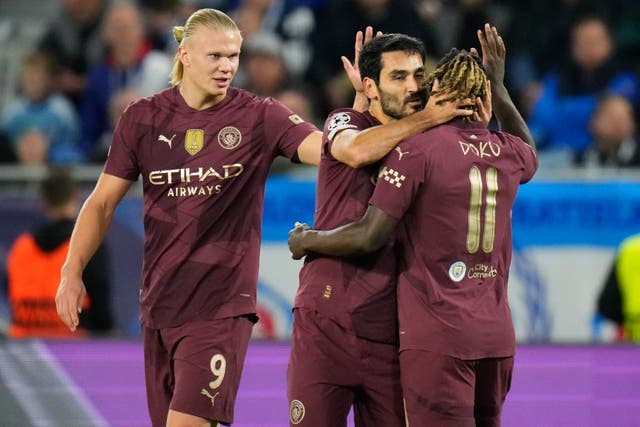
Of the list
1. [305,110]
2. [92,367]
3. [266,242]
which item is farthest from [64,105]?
[92,367]

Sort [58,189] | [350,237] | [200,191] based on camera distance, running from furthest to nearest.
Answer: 1. [58,189]
2. [200,191]
3. [350,237]

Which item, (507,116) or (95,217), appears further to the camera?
(95,217)

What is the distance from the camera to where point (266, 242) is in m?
9.24

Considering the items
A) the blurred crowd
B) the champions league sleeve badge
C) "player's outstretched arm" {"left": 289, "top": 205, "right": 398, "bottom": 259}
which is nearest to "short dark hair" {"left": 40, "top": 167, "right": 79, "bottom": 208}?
the blurred crowd

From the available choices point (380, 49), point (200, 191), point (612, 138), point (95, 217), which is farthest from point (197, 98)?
point (612, 138)

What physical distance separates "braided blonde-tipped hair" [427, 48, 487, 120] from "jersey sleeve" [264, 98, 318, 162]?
2.95ft

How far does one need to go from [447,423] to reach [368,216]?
845 millimetres

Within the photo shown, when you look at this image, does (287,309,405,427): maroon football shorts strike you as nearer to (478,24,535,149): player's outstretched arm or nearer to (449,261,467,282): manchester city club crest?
(449,261,467,282): manchester city club crest

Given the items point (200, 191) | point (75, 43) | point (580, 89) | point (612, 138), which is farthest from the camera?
point (75, 43)

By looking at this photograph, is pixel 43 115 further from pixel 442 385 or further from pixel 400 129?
pixel 442 385

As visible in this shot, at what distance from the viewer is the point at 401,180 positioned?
15.9ft

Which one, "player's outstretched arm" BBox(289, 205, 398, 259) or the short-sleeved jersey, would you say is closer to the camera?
"player's outstretched arm" BBox(289, 205, 398, 259)

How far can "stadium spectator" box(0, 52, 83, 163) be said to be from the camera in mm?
11031

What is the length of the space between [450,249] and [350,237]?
0.40 m
